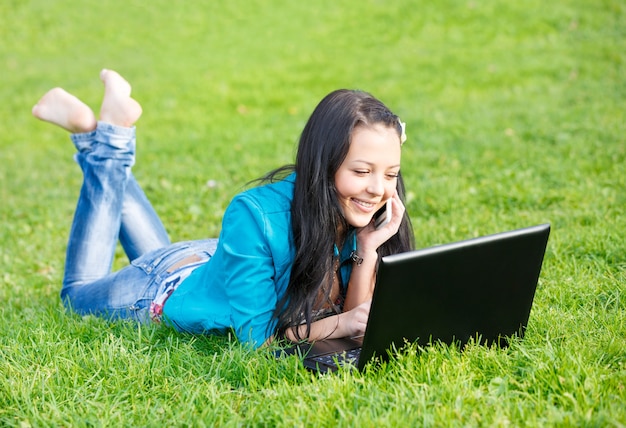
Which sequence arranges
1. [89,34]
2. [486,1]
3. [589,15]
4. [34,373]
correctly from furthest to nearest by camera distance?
[89,34]
[486,1]
[589,15]
[34,373]

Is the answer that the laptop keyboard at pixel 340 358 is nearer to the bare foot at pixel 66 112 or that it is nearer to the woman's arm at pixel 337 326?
the woman's arm at pixel 337 326

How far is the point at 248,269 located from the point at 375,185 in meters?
0.61

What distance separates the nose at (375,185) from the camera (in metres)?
3.07

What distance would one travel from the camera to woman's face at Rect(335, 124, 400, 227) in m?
3.04

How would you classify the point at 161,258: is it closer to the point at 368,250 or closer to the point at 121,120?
the point at 121,120

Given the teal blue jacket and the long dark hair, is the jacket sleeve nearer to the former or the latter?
the teal blue jacket

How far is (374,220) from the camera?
3.40m

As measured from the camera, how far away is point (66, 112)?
13.8 ft

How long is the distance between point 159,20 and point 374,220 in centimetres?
1191

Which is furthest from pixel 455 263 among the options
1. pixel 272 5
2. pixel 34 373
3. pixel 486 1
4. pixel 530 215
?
pixel 272 5

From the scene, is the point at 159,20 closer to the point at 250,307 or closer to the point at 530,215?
the point at 530,215

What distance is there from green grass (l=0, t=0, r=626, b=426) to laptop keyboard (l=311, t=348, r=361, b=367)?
0.35ft

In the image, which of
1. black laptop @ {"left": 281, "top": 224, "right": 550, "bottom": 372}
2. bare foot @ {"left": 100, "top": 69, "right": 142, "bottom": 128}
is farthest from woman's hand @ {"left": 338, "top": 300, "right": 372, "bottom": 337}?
bare foot @ {"left": 100, "top": 69, "right": 142, "bottom": 128}

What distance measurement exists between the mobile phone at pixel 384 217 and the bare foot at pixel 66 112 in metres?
1.77
